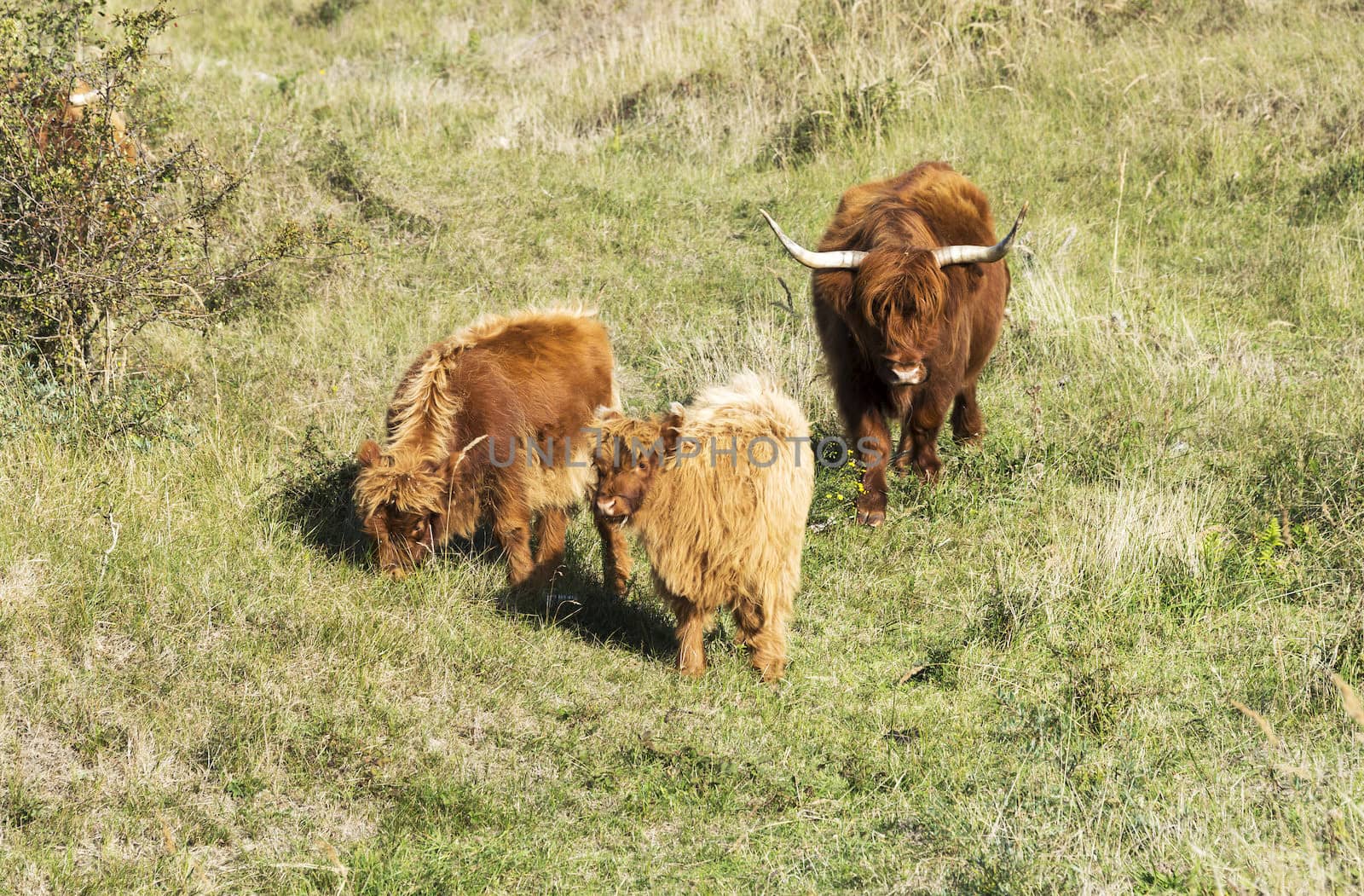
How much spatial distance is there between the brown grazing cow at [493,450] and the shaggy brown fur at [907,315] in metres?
1.46

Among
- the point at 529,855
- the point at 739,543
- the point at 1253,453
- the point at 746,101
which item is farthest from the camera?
the point at 746,101

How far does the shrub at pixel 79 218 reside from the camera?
6.84 meters

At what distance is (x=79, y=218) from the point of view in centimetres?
694

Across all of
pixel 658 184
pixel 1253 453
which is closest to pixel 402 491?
pixel 1253 453

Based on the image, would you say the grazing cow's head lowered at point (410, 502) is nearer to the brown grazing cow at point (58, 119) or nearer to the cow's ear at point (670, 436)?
the cow's ear at point (670, 436)

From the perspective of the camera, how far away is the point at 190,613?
5.52 metres

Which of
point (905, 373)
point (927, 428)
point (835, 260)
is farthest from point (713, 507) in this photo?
point (927, 428)

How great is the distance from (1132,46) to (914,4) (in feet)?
7.79

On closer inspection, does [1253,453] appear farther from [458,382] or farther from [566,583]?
[458,382]

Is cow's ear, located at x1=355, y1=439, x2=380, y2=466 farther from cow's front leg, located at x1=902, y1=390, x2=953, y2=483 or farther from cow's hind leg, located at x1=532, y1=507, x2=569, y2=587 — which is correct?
cow's front leg, located at x1=902, y1=390, x2=953, y2=483

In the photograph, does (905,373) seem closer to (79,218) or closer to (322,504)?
(322,504)

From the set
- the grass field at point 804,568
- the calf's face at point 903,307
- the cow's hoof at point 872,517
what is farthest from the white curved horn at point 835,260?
the cow's hoof at point 872,517

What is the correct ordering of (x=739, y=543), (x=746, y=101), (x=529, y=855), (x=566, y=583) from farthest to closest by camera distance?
(x=746, y=101), (x=566, y=583), (x=739, y=543), (x=529, y=855)

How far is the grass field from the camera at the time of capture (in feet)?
14.5
